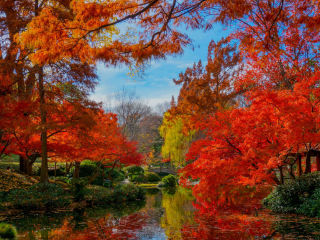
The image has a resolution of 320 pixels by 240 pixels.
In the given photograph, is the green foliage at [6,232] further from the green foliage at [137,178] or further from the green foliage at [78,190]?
the green foliage at [137,178]

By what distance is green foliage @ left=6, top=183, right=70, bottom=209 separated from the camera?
9219 millimetres

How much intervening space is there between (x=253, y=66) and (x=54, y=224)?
29.0 feet

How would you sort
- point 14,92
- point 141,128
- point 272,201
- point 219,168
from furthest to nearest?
1. point 141,128
2. point 14,92
3. point 272,201
4. point 219,168

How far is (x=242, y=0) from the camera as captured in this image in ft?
14.1

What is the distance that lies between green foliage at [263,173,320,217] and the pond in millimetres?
408

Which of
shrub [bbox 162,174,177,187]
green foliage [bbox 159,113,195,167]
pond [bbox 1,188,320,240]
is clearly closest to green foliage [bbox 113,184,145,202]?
pond [bbox 1,188,320,240]

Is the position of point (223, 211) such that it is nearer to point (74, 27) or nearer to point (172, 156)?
point (74, 27)

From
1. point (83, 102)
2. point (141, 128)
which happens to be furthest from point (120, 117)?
point (83, 102)

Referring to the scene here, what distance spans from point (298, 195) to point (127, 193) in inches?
308

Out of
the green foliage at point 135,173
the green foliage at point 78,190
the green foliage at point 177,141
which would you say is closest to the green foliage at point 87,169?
the green foliage at point 78,190

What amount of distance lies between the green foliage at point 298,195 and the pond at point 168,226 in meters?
0.41

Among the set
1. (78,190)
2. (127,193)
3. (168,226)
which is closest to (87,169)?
(127,193)

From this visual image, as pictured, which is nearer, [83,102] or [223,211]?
[223,211]

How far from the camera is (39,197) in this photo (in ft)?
31.9
